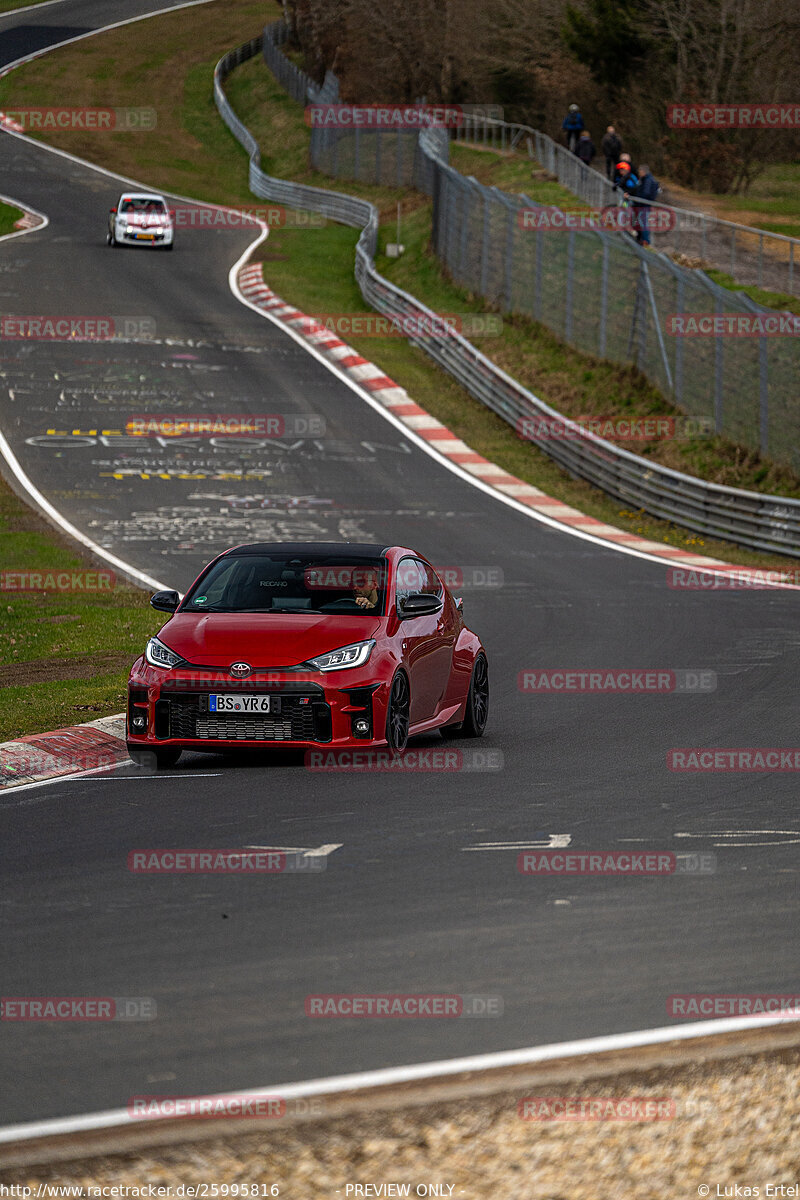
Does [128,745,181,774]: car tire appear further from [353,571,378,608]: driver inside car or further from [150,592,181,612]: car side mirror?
[353,571,378,608]: driver inside car

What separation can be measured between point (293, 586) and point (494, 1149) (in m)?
7.41

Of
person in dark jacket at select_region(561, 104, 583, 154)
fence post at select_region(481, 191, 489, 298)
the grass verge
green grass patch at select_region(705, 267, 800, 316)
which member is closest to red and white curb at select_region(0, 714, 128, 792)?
the grass verge

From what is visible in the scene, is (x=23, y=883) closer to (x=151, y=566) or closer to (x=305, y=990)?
(x=305, y=990)

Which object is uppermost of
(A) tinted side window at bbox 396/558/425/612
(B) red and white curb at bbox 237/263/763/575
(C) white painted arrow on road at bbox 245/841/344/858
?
(C) white painted arrow on road at bbox 245/841/344/858

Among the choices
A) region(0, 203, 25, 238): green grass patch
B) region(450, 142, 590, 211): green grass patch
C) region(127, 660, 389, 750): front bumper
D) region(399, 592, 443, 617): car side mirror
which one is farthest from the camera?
region(0, 203, 25, 238): green grass patch

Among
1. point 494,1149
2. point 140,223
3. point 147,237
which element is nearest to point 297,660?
point 494,1149

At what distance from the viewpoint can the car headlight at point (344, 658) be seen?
429 inches

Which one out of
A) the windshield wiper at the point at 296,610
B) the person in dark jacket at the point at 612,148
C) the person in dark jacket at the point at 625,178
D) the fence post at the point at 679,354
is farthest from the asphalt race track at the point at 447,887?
the person in dark jacket at the point at 612,148

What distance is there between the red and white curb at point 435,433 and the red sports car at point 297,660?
478 inches

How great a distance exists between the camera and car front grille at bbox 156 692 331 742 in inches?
424

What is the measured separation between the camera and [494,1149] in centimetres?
475

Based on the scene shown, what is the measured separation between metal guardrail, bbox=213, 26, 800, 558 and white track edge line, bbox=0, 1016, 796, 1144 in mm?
19763

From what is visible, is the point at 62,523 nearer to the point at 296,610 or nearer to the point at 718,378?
the point at 718,378

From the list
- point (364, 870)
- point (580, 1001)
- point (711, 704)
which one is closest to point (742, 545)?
point (711, 704)
